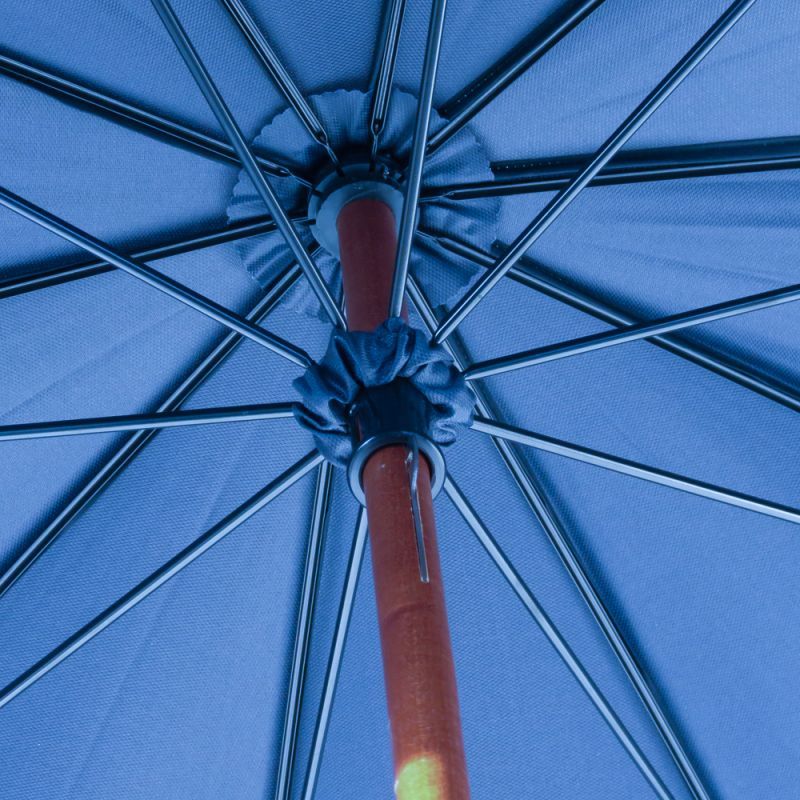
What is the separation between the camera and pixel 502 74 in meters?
5.82

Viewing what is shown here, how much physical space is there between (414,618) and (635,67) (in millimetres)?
2961

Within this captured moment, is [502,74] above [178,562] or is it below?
above

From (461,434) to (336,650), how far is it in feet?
4.66

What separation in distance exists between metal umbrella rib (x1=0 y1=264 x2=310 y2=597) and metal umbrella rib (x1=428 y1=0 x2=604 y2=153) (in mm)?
1034

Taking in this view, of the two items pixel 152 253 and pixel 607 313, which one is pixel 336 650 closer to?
pixel 152 253

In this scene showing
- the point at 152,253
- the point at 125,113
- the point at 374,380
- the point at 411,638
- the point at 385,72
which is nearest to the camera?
the point at 411,638

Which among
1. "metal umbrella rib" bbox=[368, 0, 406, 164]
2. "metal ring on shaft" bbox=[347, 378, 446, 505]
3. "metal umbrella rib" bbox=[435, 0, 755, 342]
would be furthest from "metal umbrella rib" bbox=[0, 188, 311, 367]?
"metal umbrella rib" bbox=[368, 0, 406, 164]

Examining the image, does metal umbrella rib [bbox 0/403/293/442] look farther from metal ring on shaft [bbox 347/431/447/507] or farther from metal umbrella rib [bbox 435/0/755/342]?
metal umbrella rib [bbox 435/0/755/342]

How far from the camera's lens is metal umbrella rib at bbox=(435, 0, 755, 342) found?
479 cm

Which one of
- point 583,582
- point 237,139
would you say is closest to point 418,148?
point 237,139

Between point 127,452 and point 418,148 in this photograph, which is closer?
point 418,148

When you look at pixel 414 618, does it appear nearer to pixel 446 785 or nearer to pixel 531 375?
pixel 446 785

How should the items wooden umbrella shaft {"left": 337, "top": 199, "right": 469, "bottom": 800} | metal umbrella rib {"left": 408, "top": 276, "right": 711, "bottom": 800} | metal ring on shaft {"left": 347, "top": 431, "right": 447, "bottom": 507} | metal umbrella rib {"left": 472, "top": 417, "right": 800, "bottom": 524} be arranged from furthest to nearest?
metal umbrella rib {"left": 408, "top": 276, "right": 711, "bottom": 800} → metal umbrella rib {"left": 472, "top": 417, "right": 800, "bottom": 524} → metal ring on shaft {"left": 347, "top": 431, "right": 447, "bottom": 507} → wooden umbrella shaft {"left": 337, "top": 199, "right": 469, "bottom": 800}

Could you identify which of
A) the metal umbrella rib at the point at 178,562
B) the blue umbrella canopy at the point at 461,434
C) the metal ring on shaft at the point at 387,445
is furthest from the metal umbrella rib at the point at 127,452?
the metal ring on shaft at the point at 387,445
